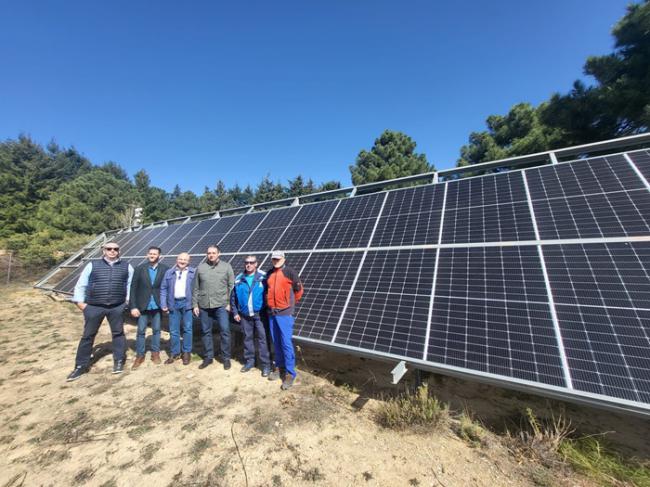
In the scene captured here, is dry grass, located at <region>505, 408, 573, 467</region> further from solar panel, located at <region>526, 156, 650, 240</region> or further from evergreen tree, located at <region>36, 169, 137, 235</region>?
evergreen tree, located at <region>36, 169, 137, 235</region>

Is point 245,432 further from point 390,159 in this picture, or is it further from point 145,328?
point 390,159

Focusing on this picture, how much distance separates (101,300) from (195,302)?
66.9 inches

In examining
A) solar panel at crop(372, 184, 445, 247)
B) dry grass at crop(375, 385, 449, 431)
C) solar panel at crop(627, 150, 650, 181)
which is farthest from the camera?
solar panel at crop(372, 184, 445, 247)

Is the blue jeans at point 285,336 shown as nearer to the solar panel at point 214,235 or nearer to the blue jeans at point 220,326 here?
the blue jeans at point 220,326

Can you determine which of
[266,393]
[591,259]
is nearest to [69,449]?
[266,393]

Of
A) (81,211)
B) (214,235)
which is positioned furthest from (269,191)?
(214,235)

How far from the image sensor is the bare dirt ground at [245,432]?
9.31 feet

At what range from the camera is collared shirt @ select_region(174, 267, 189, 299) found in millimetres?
5266

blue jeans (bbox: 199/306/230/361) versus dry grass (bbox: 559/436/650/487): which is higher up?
blue jeans (bbox: 199/306/230/361)

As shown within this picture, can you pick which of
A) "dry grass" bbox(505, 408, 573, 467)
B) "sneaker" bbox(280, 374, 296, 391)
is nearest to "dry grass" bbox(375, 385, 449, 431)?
"dry grass" bbox(505, 408, 573, 467)

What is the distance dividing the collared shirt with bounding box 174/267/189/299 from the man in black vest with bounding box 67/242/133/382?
1018 mm

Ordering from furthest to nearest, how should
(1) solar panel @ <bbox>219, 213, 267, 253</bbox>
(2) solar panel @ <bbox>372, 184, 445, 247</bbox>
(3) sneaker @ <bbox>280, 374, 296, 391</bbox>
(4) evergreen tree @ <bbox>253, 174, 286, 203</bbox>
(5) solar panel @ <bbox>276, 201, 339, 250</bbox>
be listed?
(4) evergreen tree @ <bbox>253, 174, 286, 203</bbox> < (1) solar panel @ <bbox>219, 213, 267, 253</bbox> < (5) solar panel @ <bbox>276, 201, 339, 250</bbox> < (2) solar panel @ <bbox>372, 184, 445, 247</bbox> < (3) sneaker @ <bbox>280, 374, 296, 391</bbox>

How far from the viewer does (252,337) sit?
16.6ft

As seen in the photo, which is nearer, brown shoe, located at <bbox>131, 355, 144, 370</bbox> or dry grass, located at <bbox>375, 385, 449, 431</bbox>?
dry grass, located at <bbox>375, 385, 449, 431</bbox>
